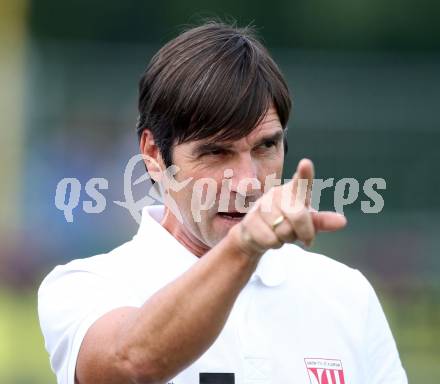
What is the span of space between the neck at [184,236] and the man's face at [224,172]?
0.06m

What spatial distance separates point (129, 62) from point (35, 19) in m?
2.42

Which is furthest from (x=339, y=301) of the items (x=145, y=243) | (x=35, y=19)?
(x=35, y=19)

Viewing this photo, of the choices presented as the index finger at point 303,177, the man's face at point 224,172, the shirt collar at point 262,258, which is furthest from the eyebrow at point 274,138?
the index finger at point 303,177

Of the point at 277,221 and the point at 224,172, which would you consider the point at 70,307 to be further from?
the point at 277,221

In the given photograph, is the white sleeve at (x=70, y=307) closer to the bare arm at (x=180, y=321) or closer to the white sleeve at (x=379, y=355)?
the bare arm at (x=180, y=321)

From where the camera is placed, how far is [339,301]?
3.03m

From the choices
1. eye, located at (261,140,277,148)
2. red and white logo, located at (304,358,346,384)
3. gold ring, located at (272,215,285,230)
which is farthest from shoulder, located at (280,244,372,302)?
gold ring, located at (272,215,285,230)

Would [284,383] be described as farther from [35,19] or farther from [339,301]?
[35,19]

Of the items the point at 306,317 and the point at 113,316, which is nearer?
the point at 113,316

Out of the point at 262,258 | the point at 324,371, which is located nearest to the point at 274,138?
the point at 262,258

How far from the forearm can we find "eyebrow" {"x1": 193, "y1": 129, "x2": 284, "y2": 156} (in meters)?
0.59

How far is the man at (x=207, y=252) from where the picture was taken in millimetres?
2785

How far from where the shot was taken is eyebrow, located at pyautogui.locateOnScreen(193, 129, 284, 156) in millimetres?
2875

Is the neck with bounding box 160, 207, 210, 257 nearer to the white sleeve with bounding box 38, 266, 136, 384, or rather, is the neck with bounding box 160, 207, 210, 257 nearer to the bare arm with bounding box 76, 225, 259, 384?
the white sleeve with bounding box 38, 266, 136, 384
